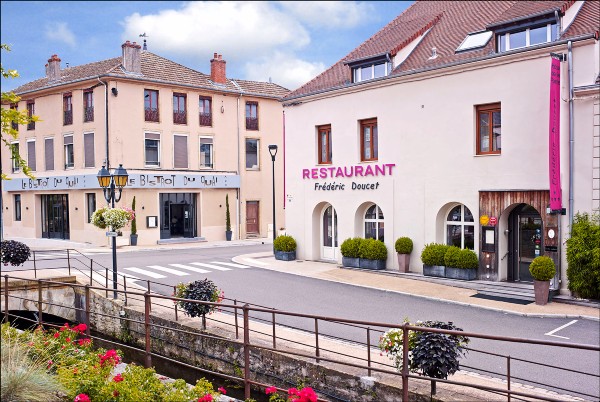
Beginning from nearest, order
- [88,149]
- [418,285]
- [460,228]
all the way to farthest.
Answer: [418,285], [460,228], [88,149]

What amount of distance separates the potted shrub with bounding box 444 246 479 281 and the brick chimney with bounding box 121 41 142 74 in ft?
73.7

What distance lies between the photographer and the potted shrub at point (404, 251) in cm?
1936

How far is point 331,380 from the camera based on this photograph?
27.9 ft

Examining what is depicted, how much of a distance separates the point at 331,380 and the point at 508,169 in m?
10.7

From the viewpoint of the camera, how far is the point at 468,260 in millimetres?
17531

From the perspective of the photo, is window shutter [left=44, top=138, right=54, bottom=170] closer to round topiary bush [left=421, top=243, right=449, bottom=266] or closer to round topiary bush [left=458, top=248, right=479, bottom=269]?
round topiary bush [left=421, top=243, right=449, bottom=266]

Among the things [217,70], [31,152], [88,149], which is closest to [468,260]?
[88,149]

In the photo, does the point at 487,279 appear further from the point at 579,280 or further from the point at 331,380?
the point at 331,380

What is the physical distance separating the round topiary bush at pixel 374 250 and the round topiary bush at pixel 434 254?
1844 mm

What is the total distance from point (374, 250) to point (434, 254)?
2507 millimetres

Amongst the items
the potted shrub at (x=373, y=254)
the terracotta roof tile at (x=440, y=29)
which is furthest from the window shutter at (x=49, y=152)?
the potted shrub at (x=373, y=254)

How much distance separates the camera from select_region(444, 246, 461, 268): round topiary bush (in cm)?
1769

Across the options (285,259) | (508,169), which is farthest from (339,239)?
(508,169)

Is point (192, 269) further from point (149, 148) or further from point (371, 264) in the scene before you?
point (149, 148)
